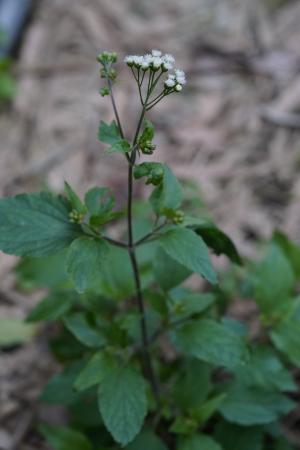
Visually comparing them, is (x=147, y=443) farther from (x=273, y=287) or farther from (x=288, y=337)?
(x=273, y=287)

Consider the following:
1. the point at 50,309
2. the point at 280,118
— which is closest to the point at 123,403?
the point at 50,309

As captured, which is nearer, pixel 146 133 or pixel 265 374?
pixel 146 133

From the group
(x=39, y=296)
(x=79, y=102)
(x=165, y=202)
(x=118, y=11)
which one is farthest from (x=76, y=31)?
(x=165, y=202)

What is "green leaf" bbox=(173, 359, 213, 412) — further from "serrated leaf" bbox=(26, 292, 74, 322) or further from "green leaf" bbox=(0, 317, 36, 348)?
"green leaf" bbox=(0, 317, 36, 348)

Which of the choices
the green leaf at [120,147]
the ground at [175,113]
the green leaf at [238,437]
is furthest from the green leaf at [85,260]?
the ground at [175,113]

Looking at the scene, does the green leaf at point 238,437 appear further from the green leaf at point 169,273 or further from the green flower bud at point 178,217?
the green flower bud at point 178,217

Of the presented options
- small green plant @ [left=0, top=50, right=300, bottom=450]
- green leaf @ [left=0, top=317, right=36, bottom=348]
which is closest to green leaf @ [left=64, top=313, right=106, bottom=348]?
small green plant @ [left=0, top=50, right=300, bottom=450]

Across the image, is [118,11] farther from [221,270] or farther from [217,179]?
[221,270]
